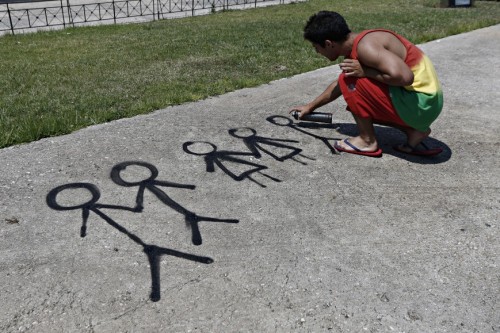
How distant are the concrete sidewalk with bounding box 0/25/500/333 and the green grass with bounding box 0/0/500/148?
0.54 meters

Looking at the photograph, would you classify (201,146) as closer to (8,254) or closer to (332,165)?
(332,165)

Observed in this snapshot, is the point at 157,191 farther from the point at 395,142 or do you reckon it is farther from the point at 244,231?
the point at 395,142

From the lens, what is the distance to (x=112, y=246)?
2840mm

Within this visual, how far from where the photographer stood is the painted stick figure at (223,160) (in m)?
3.71

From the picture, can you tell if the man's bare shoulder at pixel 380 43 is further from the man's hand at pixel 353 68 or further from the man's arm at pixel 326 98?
the man's arm at pixel 326 98

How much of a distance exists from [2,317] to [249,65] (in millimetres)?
5168

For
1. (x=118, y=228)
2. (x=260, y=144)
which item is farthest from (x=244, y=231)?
(x=260, y=144)

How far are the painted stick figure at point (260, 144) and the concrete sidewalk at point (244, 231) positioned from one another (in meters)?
0.02

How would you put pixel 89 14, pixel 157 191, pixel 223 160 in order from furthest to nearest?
pixel 89 14 → pixel 223 160 → pixel 157 191

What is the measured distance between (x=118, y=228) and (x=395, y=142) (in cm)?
245

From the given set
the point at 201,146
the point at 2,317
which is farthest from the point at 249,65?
the point at 2,317

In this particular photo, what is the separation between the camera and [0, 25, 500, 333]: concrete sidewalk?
240 centimetres

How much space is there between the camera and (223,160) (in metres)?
3.93

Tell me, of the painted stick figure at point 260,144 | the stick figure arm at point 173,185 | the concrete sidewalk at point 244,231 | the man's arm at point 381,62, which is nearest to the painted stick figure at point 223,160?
the concrete sidewalk at point 244,231
